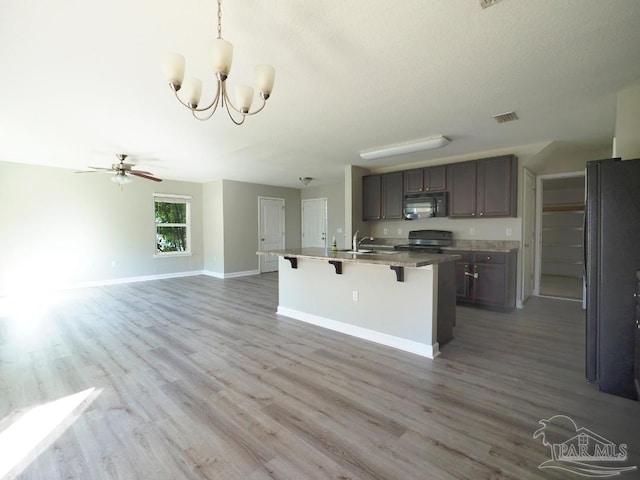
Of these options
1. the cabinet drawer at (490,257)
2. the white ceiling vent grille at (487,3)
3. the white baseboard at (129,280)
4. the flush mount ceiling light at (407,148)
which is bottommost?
the white baseboard at (129,280)

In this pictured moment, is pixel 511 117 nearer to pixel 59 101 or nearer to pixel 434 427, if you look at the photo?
pixel 434 427

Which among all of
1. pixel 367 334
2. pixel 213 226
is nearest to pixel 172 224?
pixel 213 226

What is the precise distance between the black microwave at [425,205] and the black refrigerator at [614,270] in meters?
2.67

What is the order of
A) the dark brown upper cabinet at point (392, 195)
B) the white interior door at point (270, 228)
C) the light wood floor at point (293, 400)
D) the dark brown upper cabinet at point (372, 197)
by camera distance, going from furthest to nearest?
the white interior door at point (270, 228) < the dark brown upper cabinet at point (372, 197) < the dark brown upper cabinet at point (392, 195) < the light wood floor at point (293, 400)

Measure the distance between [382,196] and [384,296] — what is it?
2947 millimetres

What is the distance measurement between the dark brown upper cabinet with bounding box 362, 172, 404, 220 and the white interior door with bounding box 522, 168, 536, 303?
1.90 metres

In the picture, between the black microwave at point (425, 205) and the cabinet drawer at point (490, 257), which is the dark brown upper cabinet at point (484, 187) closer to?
the black microwave at point (425, 205)

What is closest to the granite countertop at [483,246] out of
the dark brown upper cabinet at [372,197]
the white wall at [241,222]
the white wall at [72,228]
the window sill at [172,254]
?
the dark brown upper cabinet at [372,197]

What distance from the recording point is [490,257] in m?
4.44

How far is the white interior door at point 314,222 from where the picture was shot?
842 centimetres

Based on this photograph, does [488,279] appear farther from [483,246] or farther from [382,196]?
[382,196]

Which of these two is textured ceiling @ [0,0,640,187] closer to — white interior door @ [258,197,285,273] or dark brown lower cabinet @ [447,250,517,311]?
dark brown lower cabinet @ [447,250,517,311]

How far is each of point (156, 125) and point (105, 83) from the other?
1.01 meters

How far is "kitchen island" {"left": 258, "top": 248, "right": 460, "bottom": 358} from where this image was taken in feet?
9.61
